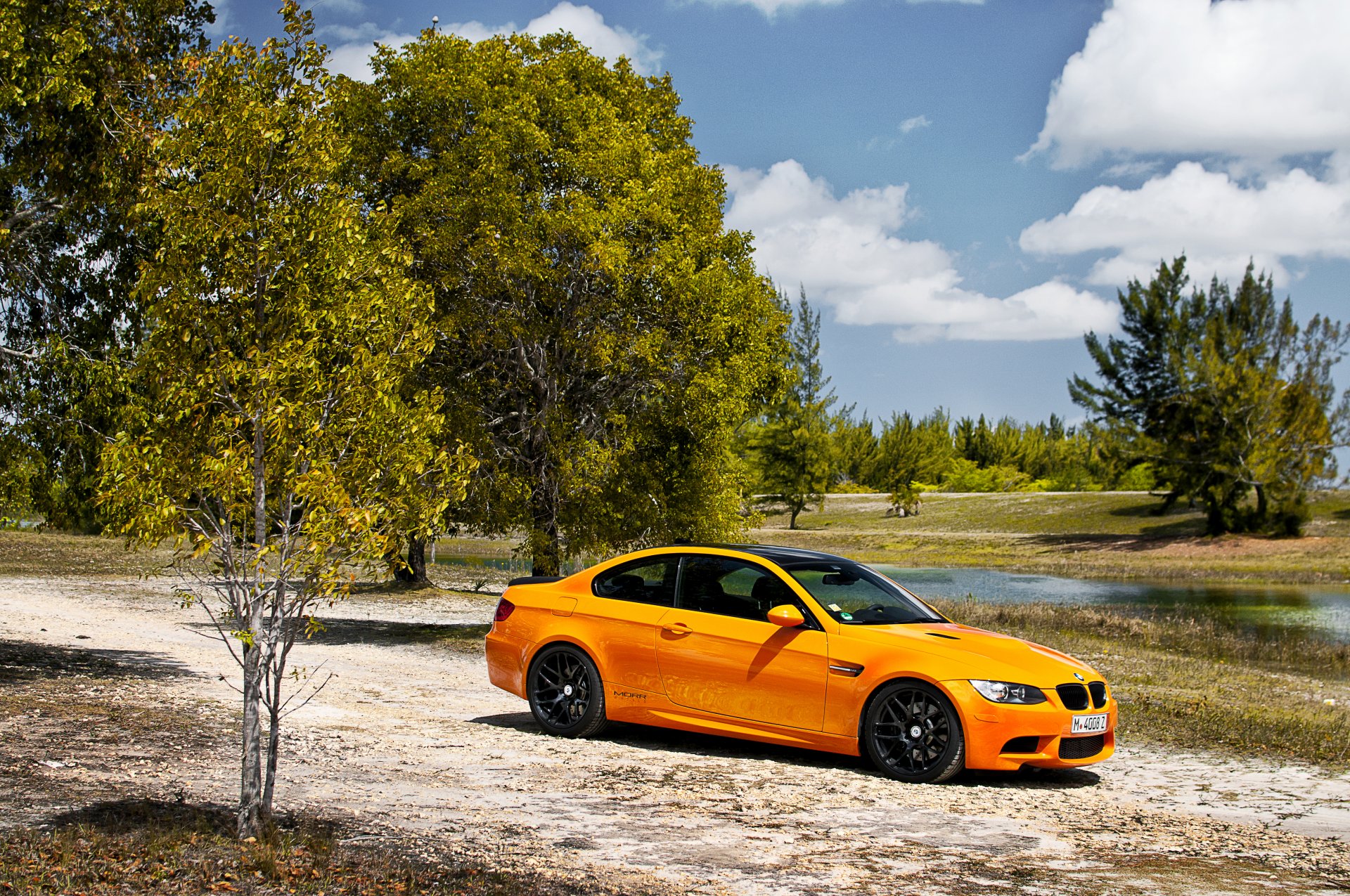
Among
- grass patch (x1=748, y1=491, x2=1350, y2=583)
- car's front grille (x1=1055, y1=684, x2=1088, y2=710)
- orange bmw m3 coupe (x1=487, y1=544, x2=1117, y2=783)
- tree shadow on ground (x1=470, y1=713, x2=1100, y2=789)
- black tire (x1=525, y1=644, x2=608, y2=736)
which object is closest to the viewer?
orange bmw m3 coupe (x1=487, y1=544, x2=1117, y2=783)

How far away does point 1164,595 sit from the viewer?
3762 centimetres

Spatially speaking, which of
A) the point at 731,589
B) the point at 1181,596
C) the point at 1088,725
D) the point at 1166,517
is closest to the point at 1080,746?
the point at 1088,725

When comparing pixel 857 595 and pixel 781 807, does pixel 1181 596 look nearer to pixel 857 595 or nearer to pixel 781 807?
pixel 857 595

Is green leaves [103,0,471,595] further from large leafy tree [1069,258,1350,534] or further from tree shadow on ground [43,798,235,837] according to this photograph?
large leafy tree [1069,258,1350,534]

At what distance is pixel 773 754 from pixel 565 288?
9721 mm

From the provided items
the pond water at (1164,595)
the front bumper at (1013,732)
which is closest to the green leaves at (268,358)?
the front bumper at (1013,732)

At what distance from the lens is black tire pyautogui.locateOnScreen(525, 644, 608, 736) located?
31.6ft

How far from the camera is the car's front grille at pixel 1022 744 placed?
8.23 meters

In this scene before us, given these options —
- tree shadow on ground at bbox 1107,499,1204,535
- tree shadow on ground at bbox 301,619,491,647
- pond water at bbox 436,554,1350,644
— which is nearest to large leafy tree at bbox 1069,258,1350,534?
tree shadow on ground at bbox 1107,499,1204,535

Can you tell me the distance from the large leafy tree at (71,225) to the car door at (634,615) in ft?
18.1

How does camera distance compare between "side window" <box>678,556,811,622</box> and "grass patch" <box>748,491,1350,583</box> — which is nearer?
"side window" <box>678,556,811,622</box>

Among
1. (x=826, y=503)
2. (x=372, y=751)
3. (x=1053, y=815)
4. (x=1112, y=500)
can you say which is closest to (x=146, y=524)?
(x=372, y=751)

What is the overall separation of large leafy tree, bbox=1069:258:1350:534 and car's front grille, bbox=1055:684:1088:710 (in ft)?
185

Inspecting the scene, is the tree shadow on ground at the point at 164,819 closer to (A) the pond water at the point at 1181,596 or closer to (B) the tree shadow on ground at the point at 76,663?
(B) the tree shadow on ground at the point at 76,663
